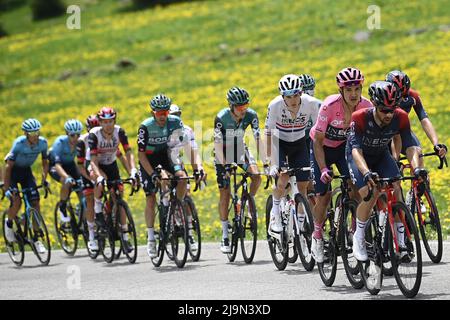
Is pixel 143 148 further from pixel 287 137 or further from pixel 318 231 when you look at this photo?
pixel 318 231

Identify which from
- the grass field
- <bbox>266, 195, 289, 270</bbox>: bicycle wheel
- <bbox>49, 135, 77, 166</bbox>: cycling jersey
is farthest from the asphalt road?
the grass field

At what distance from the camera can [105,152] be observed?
55.2 ft

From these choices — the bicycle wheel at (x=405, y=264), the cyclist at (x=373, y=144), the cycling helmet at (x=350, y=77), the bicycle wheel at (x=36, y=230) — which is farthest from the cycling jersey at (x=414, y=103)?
the bicycle wheel at (x=36, y=230)

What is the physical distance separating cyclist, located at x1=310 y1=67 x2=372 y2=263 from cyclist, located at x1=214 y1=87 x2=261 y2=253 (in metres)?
2.52

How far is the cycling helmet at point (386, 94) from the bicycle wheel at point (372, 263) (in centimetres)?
115

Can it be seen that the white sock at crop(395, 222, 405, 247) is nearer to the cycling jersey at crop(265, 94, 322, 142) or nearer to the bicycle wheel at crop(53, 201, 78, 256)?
the cycling jersey at crop(265, 94, 322, 142)

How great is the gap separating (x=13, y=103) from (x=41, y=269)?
3601 centimetres

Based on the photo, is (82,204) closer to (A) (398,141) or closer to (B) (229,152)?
(B) (229,152)

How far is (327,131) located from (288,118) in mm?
1765

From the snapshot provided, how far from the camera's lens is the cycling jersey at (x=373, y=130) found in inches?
406

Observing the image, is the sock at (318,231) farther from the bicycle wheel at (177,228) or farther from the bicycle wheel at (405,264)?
the bicycle wheel at (177,228)

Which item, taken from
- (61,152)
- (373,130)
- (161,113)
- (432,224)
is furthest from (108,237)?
(373,130)

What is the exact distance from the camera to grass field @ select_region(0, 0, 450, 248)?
3512 cm
